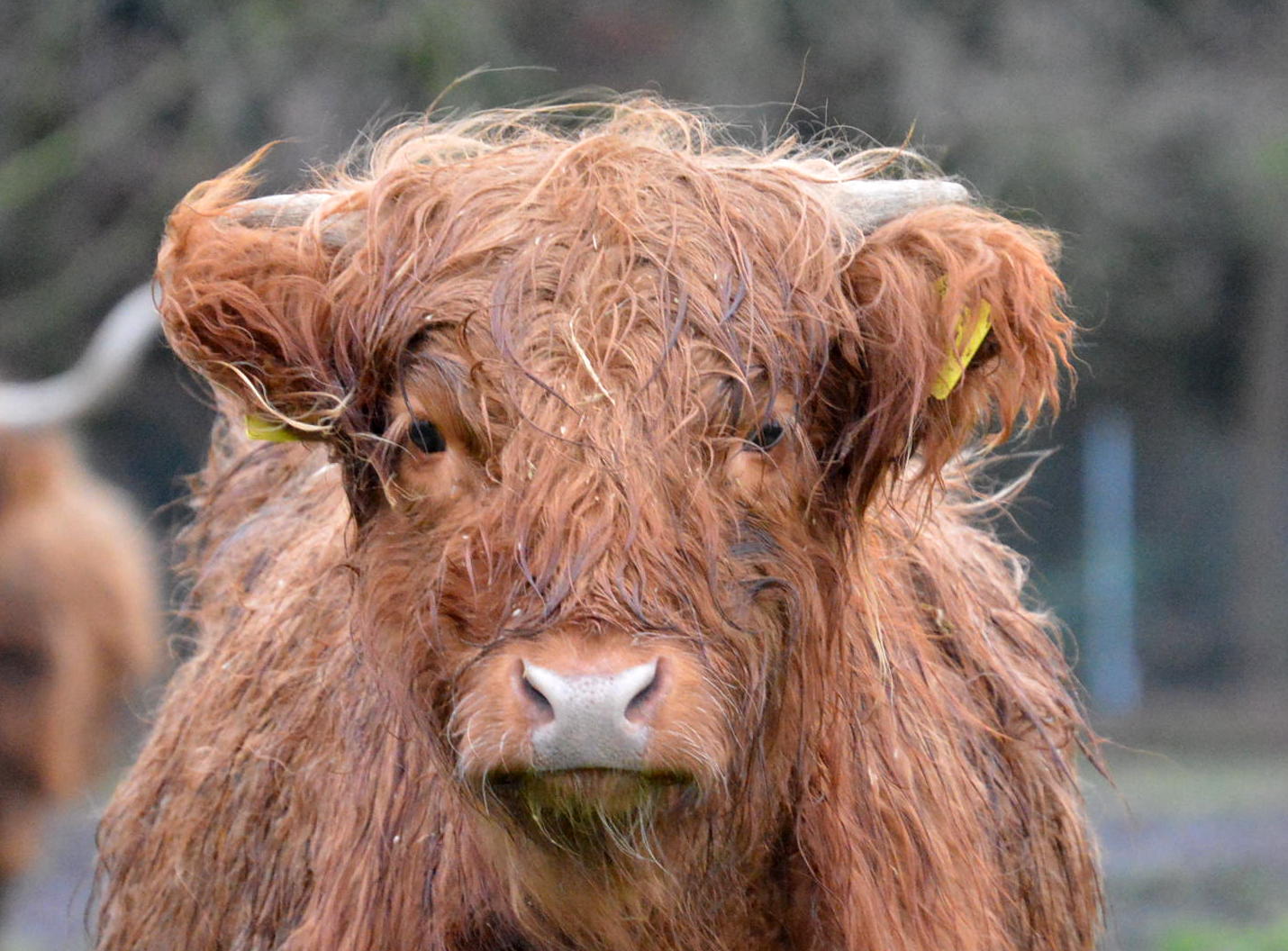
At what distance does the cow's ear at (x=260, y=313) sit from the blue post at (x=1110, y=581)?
12.6m

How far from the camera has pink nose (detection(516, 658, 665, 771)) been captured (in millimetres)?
2369

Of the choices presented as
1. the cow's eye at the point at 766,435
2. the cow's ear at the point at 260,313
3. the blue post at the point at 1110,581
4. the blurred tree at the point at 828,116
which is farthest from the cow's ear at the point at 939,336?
the blue post at the point at 1110,581

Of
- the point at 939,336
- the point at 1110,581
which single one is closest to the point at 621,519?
the point at 939,336

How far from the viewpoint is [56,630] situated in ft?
32.9

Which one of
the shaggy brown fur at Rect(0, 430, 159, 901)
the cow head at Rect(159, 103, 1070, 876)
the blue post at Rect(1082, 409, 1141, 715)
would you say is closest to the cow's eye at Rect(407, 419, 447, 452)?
the cow head at Rect(159, 103, 1070, 876)

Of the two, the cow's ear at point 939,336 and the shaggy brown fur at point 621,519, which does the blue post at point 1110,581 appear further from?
the cow's ear at point 939,336

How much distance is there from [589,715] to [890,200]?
1089mm

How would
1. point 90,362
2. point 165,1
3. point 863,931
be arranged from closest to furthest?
1. point 863,931
2. point 90,362
3. point 165,1

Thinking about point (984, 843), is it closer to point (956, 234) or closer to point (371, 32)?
point (956, 234)

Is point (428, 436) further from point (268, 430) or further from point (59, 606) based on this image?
point (59, 606)

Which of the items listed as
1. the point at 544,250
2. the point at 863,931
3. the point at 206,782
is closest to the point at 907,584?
the point at 863,931

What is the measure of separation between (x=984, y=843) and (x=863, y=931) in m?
0.44

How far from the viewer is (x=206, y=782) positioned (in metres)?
3.54

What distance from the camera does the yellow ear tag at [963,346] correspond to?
2779mm
